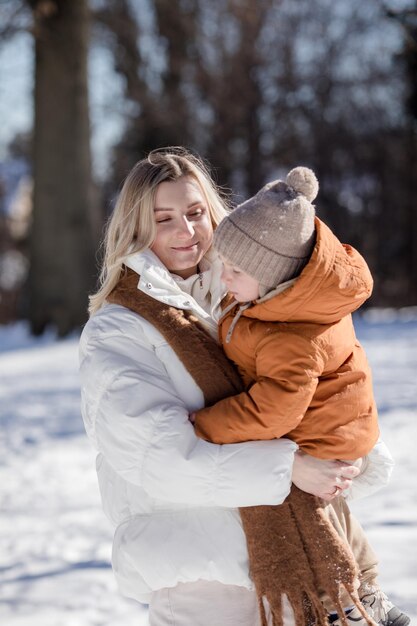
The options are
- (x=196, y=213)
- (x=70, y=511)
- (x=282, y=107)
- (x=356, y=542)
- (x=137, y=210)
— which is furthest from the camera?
(x=282, y=107)

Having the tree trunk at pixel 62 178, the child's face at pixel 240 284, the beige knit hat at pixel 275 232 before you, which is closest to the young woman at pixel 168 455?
the child's face at pixel 240 284

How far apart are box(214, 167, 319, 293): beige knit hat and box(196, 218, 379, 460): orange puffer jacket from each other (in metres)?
0.06

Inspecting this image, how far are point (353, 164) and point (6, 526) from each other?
14528mm

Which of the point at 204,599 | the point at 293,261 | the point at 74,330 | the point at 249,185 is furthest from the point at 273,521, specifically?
the point at 249,185

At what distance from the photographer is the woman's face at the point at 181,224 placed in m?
2.60

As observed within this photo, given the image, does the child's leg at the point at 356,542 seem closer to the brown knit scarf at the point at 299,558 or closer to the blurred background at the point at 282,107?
the brown knit scarf at the point at 299,558

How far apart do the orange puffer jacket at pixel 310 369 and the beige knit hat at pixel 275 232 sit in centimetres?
6

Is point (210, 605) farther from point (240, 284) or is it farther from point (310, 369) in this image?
point (240, 284)

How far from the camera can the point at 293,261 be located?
221cm

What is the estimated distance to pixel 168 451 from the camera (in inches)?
86.1

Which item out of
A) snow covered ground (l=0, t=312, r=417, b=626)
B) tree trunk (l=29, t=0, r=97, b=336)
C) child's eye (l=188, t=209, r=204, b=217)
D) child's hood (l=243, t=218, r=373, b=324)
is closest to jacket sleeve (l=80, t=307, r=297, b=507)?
child's hood (l=243, t=218, r=373, b=324)

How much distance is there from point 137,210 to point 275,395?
83 cm

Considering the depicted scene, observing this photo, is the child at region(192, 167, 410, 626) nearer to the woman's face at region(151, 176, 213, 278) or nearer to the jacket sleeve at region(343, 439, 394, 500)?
the jacket sleeve at region(343, 439, 394, 500)

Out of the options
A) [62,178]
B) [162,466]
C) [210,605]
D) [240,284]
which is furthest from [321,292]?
[62,178]
